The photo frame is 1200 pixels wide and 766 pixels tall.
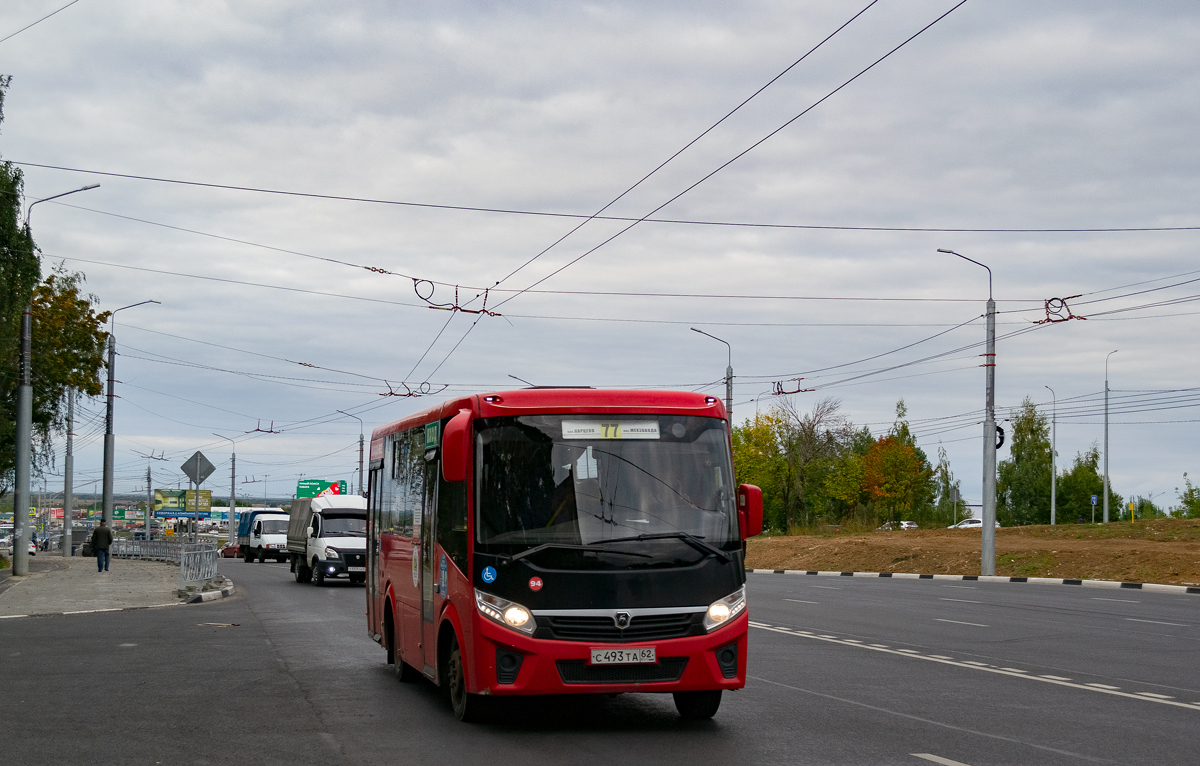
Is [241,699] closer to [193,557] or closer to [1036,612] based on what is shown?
[1036,612]

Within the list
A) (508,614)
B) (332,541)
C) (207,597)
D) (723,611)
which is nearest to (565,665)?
(508,614)

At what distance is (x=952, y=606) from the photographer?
23328mm

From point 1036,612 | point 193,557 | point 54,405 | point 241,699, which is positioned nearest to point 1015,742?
point 241,699

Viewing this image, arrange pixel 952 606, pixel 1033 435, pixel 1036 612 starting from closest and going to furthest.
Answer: pixel 1036 612
pixel 952 606
pixel 1033 435

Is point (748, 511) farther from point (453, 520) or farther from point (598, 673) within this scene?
point (453, 520)

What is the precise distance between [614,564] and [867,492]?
88642mm

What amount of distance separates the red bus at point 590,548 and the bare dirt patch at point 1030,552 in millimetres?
25614

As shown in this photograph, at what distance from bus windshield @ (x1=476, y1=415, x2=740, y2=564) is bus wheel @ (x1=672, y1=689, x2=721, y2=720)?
3.87 ft

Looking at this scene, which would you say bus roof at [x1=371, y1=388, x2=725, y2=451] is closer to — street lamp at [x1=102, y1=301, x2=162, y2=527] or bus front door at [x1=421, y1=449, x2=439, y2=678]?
bus front door at [x1=421, y1=449, x2=439, y2=678]

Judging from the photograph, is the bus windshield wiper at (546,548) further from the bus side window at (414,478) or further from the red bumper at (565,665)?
the bus side window at (414,478)

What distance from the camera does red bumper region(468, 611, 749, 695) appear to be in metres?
8.66

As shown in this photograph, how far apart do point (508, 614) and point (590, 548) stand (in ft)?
2.44

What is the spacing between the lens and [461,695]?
932cm

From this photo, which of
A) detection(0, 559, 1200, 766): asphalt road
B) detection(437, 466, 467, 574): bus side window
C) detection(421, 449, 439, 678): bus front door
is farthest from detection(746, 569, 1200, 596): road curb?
detection(437, 466, 467, 574): bus side window
